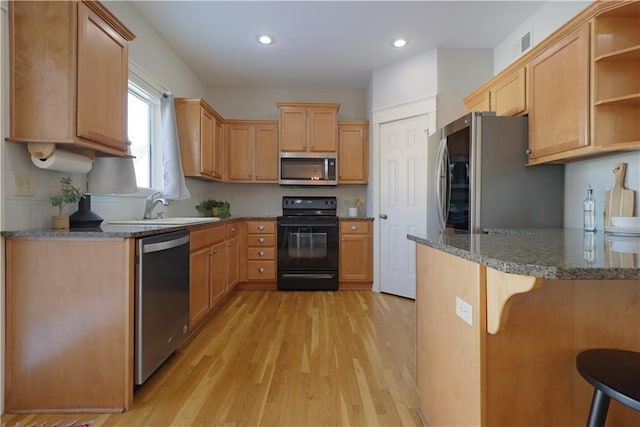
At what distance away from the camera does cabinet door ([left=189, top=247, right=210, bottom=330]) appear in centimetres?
243

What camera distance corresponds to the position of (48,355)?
1591mm

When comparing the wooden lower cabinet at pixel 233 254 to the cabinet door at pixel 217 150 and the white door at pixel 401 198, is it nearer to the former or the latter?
the cabinet door at pixel 217 150

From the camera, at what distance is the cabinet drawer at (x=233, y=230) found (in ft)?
11.4

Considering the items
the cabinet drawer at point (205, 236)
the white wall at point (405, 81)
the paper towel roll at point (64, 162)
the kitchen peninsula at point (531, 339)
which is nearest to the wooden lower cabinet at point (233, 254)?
the cabinet drawer at point (205, 236)

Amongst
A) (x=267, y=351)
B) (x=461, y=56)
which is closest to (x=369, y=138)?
(x=461, y=56)

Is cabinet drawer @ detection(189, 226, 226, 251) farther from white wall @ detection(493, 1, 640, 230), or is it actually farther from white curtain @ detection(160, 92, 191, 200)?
white wall @ detection(493, 1, 640, 230)

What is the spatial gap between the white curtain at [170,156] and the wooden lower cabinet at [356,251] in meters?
1.91

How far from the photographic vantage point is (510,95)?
2389 mm

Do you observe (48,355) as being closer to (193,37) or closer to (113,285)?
(113,285)

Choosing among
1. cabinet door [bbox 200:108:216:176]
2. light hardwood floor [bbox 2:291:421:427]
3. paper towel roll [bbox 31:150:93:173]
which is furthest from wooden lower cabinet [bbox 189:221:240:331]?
paper towel roll [bbox 31:150:93:173]

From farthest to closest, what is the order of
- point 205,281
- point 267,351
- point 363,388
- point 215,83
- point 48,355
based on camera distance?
1. point 215,83
2. point 205,281
3. point 267,351
4. point 363,388
5. point 48,355

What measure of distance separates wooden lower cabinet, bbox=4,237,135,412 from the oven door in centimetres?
242

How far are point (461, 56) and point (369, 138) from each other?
4.45 ft

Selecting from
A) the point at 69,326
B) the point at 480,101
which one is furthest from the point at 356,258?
the point at 69,326
